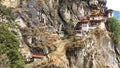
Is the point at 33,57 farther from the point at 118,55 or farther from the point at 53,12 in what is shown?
the point at 118,55

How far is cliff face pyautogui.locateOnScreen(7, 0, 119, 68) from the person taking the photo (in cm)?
5156

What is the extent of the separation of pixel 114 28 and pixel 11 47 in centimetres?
2986

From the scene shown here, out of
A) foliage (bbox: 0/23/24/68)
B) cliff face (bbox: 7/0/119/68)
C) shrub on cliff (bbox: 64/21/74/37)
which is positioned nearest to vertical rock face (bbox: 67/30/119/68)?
cliff face (bbox: 7/0/119/68)

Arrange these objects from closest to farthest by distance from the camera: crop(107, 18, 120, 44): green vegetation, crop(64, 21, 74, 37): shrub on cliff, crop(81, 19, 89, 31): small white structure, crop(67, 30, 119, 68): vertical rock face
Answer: crop(67, 30, 119, 68): vertical rock face
crop(107, 18, 120, 44): green vegetation
crop(81, 19, 89, 31): small white structure
crop(64, 21, 74, 37): shrub on cliff

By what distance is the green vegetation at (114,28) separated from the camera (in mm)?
58331

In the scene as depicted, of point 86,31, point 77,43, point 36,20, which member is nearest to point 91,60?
point 77,43

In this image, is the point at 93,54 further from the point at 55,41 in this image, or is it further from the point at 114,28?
the point at 114,28

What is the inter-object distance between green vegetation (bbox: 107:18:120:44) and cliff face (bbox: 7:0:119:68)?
141cm

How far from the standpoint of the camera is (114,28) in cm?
5994

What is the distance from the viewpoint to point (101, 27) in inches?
2250

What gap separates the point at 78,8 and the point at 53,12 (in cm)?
845

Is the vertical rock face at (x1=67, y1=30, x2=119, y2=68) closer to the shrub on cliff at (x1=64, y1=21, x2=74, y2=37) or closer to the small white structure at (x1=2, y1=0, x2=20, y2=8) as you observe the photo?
the shrub on cliff at (x1=64, y1=21, x2=74, y2=37)

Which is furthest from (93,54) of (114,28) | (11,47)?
(11,47)

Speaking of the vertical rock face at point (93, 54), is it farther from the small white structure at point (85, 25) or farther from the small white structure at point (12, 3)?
the small white structure at point (12, 3)
